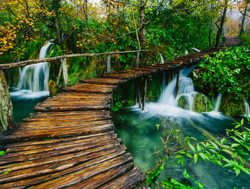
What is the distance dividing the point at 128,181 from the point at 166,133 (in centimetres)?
588

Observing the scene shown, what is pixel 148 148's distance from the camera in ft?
24.3

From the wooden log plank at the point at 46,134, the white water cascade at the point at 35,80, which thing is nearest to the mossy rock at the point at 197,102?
the wooden log plank at the point at 46,134

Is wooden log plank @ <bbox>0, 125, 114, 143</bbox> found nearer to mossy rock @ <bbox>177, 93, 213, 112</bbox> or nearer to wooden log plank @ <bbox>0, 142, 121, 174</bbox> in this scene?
wooden log plank @ <bbox>0, 142, 121, 174</bbox>

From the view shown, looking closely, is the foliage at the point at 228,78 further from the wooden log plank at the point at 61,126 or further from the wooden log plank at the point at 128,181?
the wooden log plank at the point at 128,181

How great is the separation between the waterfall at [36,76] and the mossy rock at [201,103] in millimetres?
8944

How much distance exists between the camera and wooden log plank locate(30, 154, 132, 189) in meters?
2.40

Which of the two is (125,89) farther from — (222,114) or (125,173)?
(125,173)

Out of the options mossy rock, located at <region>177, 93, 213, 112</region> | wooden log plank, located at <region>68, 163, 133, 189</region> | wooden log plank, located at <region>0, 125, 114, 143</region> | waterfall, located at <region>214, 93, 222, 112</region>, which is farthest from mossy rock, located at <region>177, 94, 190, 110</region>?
wooden log plank, located at <region>68, 163, 133, 189</region>

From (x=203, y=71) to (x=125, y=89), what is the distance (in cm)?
459

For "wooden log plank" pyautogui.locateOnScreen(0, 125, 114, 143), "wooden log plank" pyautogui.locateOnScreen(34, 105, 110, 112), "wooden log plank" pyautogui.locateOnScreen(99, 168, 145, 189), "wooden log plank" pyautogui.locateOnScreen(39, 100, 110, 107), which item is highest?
"wooden log plank" pyautogui.locateOnScreen(39, 100, 110, 107)

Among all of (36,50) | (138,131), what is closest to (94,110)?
(138,131)

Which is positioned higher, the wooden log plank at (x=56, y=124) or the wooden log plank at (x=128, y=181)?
the wooden log plank at (x=56, y=124)

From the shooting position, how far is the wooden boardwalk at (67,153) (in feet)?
8.14

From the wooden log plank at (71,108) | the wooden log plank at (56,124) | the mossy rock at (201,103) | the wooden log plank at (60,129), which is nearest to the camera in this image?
the wooden log plank at (60,129)
